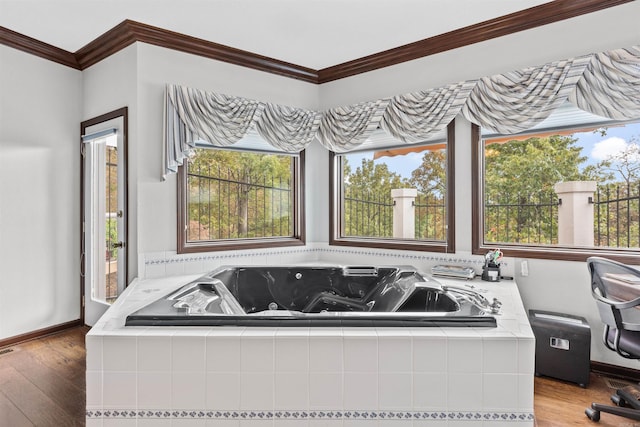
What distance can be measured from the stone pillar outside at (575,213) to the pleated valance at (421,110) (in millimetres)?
494

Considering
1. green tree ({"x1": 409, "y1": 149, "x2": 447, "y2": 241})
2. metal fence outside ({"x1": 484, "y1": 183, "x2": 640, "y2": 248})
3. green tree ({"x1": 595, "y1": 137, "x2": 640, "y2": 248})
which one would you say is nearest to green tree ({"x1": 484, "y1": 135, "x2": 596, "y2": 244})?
metal fence outside ({"x1": 484, "y1": 183, "x2": 640, "y2": 248})

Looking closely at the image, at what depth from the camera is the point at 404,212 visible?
3.44 m

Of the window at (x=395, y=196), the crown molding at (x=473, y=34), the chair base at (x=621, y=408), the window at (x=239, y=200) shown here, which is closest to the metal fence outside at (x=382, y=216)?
A: the window at (x=395, y=196)

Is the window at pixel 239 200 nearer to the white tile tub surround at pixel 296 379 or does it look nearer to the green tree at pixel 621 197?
the white tile tub surround at pixel 296 379

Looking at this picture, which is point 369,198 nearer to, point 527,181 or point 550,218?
point 527,181

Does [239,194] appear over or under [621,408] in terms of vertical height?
over

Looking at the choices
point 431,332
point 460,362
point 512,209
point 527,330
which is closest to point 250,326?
point 431,332

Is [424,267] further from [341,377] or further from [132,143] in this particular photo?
[132,143]

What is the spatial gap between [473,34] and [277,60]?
1614 mm

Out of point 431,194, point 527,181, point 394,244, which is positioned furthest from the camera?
point 394,244

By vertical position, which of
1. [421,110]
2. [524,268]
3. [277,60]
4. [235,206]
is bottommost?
[524,268]

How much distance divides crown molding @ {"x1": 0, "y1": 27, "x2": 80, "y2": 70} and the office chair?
4.04m

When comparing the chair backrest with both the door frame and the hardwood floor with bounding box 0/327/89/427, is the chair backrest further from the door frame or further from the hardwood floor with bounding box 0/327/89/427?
the door frame

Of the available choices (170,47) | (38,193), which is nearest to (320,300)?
(170,47)
